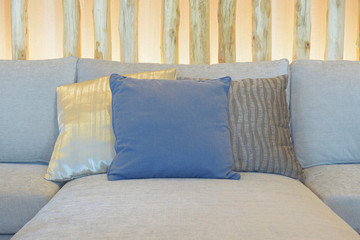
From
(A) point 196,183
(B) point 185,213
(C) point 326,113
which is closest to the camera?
(B) point 185,213

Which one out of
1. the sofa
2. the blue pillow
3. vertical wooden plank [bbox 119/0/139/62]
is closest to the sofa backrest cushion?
the sofa

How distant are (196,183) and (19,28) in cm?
170

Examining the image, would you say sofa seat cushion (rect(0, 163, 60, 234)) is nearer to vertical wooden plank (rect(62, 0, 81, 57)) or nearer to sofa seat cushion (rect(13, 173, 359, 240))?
sofa seat cushion (rect(13, 173, 359, 240))

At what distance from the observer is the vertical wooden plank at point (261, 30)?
2.28 m

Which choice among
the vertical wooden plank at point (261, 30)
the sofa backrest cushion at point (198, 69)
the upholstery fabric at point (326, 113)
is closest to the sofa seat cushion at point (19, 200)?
the sofa backrest cushion at point (198, 69)

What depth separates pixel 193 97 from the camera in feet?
4.53

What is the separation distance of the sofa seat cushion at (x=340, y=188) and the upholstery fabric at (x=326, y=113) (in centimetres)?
11

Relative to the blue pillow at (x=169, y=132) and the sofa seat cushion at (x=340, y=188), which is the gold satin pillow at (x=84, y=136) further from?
the sofa seat cushion at (x=340, y=188)

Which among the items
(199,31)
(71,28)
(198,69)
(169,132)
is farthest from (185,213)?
(71,28)

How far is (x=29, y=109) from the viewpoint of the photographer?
173 cm

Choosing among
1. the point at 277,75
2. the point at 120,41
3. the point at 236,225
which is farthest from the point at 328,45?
the point at 236,225

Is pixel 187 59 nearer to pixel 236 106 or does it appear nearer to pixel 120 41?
pixel 120 41

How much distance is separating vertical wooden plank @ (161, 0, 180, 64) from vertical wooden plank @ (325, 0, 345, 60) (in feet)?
3.06

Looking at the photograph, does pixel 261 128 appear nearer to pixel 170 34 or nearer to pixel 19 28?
pixel 170 34
